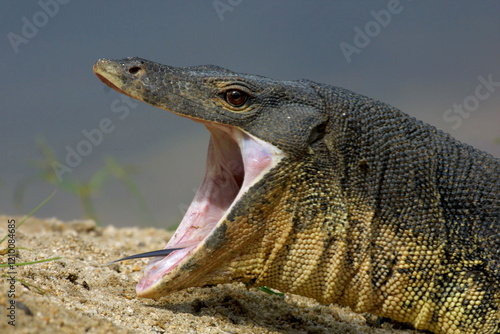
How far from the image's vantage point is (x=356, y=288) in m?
3.95

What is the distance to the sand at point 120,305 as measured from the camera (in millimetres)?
3090

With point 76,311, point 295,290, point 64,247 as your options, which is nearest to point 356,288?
point 295,290

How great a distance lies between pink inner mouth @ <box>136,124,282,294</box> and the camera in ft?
12.6

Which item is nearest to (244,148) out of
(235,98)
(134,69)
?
(235,98)

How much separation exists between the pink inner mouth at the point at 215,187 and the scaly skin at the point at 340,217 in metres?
0.10

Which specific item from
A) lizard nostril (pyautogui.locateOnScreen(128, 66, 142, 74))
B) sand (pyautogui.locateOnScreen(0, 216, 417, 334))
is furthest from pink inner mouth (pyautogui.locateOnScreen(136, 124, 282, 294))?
lizard nostril (pyautogui.locateOnScreen(128, 66, 142, 74))

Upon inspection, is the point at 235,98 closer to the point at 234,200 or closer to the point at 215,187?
the point at 234,200

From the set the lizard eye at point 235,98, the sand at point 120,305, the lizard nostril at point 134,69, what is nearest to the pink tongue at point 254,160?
the lizard eye at point 235,98

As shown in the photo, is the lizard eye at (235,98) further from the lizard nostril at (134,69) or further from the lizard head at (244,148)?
the lizard nostril at (134,69)

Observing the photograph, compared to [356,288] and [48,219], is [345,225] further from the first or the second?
[48,219]

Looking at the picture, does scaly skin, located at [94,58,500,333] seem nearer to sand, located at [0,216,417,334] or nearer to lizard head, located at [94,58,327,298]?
lizard head, located at [94,58,327,298]

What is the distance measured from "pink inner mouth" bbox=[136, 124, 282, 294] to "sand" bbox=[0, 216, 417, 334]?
0.38 metres

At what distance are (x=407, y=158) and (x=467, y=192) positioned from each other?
0.53 metres

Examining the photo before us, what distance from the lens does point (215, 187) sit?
465cm
